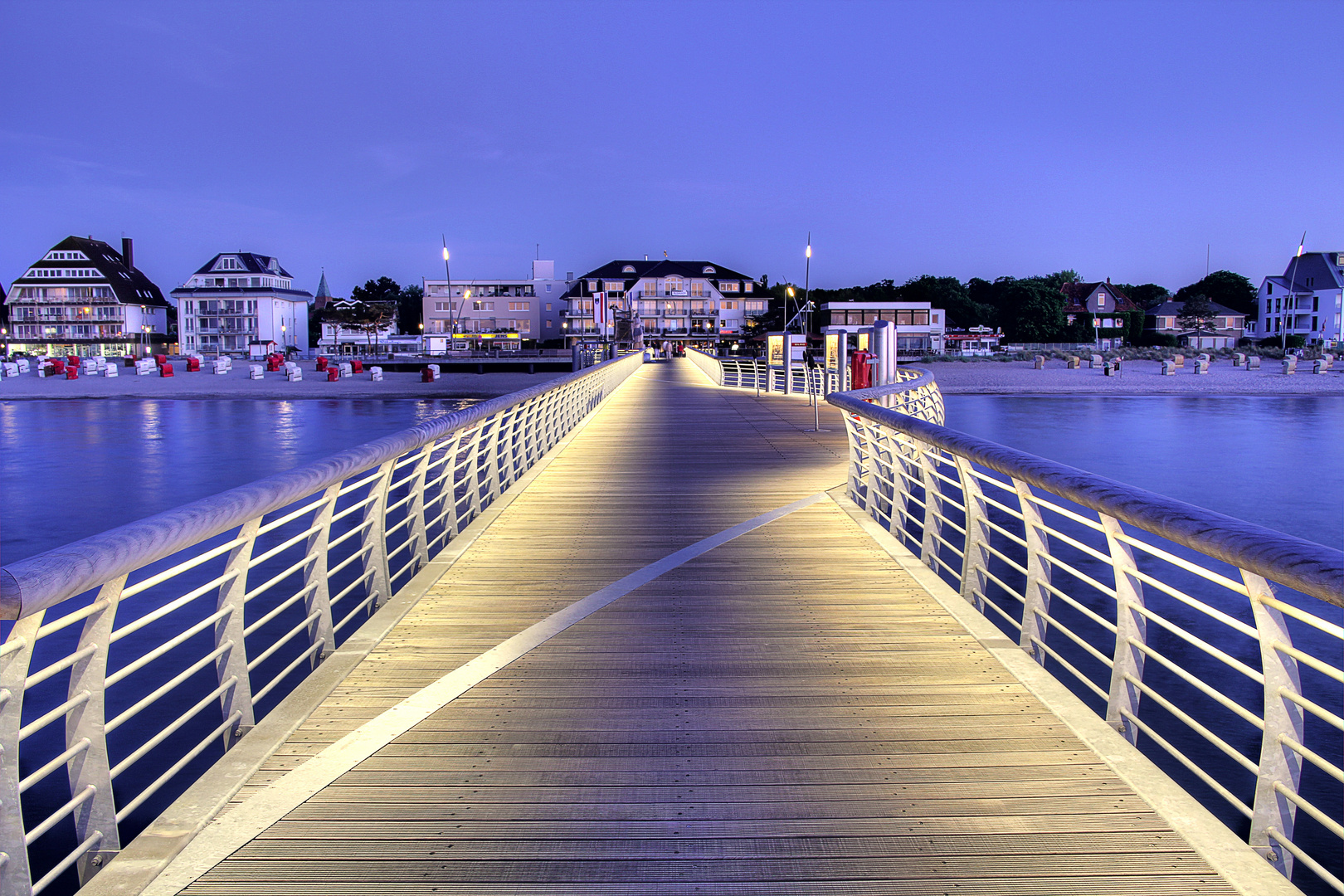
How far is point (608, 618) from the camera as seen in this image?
190 inches

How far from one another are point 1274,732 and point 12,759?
126 inches

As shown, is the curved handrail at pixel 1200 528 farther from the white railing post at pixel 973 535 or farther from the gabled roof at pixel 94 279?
the gabled roof at pixel 94 279


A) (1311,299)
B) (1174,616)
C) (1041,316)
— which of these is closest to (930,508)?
(1174,616)

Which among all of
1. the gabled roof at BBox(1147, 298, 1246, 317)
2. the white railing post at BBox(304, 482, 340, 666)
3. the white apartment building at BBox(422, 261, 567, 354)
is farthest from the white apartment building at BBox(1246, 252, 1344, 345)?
the white railing post at BBox(304, 482, 340, 666)

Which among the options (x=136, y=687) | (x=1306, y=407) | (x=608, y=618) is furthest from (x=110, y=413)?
(x=1306, y=407)

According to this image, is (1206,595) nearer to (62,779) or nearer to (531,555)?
(531,555)

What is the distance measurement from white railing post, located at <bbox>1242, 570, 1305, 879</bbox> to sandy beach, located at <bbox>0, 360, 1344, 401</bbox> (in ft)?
136

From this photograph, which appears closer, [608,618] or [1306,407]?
[608,618]

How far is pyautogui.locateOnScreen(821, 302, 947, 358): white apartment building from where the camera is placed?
98.5 metres

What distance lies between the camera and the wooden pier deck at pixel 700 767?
96.5 inches

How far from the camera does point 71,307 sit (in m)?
95.9

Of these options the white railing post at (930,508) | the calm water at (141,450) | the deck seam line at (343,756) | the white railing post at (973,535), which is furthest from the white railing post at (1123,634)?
the calm water at (141,450)

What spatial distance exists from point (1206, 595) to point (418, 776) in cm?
1014

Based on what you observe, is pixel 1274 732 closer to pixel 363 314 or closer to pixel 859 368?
pixel 859 368
